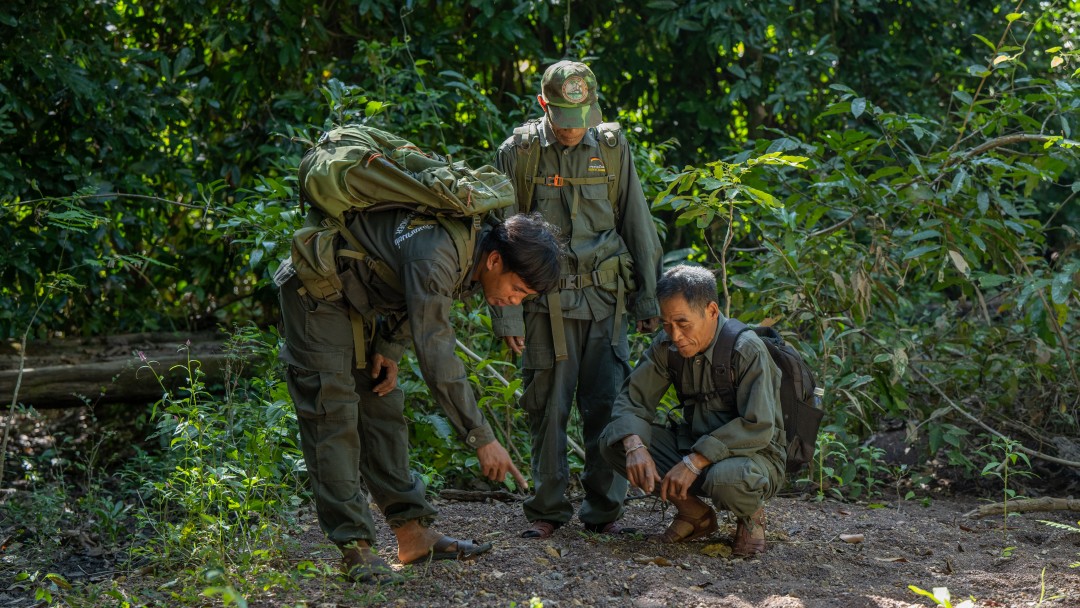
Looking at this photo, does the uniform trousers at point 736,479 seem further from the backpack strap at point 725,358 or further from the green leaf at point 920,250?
the green leaf at point 920,250

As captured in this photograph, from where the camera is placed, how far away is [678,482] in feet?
12.4

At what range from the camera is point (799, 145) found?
5387 millimetres

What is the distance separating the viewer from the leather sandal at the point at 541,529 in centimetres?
414

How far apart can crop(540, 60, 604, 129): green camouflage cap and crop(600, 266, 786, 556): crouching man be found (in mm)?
687

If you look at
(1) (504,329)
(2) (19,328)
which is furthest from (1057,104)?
(2) (19,328)

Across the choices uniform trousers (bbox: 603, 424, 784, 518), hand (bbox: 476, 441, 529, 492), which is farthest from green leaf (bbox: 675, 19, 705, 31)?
hand (bbox: 476, 441, 529, 492)

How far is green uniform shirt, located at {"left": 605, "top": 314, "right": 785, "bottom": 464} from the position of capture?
12.3 ft

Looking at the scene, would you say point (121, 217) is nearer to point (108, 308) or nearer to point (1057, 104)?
point (108, 308)

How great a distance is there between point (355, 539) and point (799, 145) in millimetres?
3130

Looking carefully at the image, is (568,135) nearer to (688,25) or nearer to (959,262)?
(959,262)

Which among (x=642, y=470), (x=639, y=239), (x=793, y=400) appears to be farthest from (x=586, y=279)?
(x=793, y=400)

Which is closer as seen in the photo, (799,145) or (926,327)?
(799,145)

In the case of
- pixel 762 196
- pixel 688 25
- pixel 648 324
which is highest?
pixel 688 25

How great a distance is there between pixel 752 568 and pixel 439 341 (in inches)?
58.2
